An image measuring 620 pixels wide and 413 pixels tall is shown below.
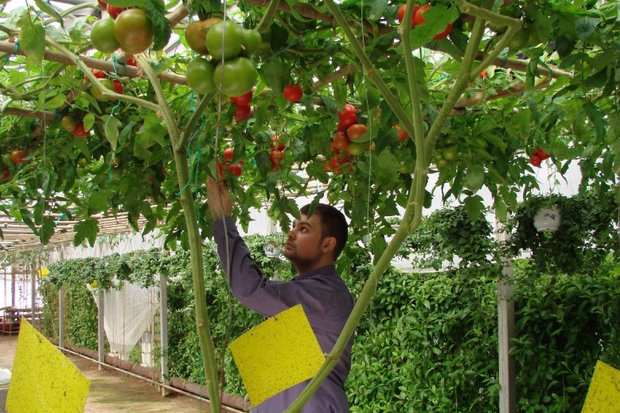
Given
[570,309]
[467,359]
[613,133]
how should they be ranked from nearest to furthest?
1. [613,133]
2. [570,309]
3. [467,359]

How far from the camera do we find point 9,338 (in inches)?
482

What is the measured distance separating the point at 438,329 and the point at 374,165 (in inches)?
86.2

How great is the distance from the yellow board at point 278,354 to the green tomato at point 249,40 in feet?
1.19

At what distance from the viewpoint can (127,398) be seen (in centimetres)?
657

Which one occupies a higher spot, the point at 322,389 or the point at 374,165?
the point at 374,165

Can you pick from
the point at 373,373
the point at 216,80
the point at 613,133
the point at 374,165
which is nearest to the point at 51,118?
the point at 374,165

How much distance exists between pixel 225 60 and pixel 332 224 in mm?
1126

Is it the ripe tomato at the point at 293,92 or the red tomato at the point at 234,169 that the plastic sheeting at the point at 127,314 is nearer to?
the red tomato at the point at 234,169

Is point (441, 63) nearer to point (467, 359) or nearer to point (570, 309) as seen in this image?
point (570, 309)

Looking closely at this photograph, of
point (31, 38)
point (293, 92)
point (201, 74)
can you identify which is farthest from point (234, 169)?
point (201, 74)

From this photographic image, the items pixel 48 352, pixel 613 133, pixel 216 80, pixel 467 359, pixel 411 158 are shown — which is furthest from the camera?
pixel 467 359

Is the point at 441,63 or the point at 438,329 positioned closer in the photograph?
the point at 441,63

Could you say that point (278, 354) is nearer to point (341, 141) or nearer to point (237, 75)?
point (237, 75)

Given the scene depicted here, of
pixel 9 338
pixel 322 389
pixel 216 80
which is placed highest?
pixel 216 80
